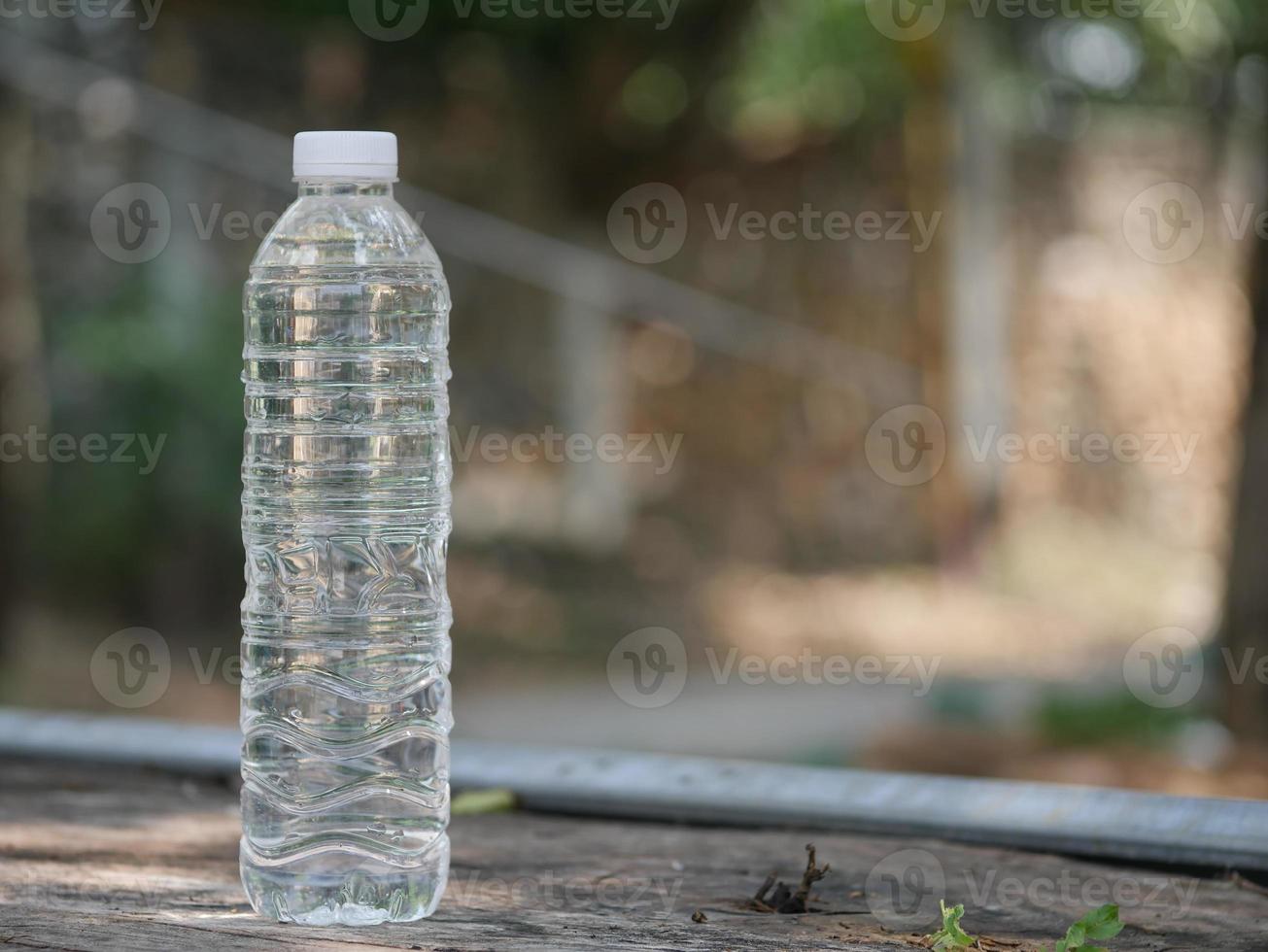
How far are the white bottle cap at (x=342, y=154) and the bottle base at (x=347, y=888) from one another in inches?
32.8

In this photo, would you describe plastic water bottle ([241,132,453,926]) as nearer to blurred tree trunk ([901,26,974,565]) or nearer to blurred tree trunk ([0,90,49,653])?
blurred tree trunk ([0,90,49,653])

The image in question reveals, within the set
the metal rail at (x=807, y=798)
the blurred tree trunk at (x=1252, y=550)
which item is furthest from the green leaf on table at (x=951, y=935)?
the blurred tree trunk at (x=1252, y=550)

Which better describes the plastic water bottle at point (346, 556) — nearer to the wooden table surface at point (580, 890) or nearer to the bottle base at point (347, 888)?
the bottle base at point (347, 888)

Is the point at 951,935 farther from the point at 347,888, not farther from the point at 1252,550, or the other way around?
the point at 1252,550

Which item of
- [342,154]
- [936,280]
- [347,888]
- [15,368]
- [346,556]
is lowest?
[347,888]

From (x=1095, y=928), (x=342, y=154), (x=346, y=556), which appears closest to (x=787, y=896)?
(x=1095, y=928)

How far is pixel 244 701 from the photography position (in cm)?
207

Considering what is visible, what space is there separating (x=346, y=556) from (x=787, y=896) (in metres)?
0.72

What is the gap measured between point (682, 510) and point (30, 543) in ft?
13.2

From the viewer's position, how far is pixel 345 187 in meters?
2.14

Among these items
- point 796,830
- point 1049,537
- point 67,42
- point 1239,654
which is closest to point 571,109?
point 67,42

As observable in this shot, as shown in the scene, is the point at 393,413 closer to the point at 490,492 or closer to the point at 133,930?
the point at 133,930

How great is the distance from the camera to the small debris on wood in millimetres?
1921

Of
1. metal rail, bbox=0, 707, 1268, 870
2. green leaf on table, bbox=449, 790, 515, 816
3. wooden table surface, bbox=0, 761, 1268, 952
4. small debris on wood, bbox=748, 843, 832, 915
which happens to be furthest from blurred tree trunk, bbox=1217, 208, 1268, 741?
small debris on wood, bbox=748, 843, 832, 915
